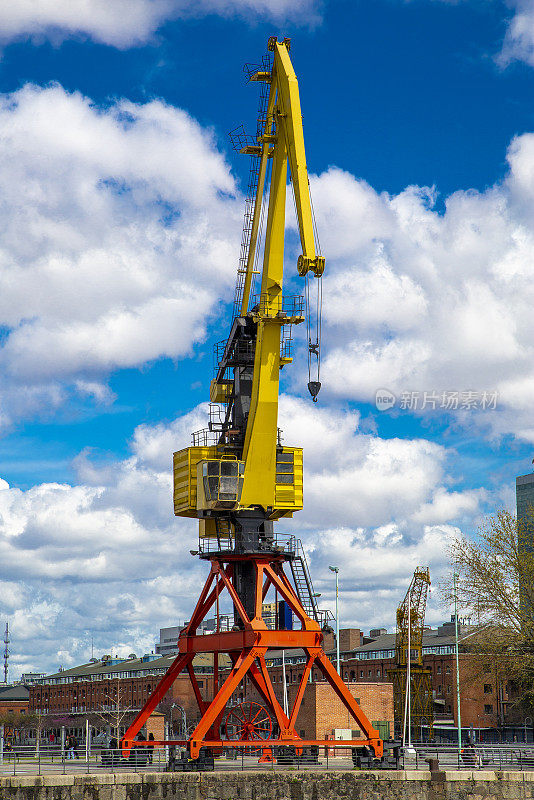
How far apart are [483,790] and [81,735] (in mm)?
72343

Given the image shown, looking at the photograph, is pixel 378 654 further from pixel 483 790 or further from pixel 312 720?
pixel 483 790

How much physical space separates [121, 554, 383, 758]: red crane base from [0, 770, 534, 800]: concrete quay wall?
1.31m

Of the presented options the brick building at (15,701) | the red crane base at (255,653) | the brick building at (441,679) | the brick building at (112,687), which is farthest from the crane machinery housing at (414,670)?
the brick building at (15,701)

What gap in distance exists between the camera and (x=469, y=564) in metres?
45.2

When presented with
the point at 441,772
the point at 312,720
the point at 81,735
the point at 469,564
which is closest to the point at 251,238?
the point at 469,564

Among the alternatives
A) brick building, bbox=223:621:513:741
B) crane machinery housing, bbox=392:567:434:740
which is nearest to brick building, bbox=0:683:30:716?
brick building, bbox=223:621:513:741

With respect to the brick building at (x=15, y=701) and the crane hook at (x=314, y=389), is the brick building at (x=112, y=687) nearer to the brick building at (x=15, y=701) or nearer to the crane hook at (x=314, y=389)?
the brick building at (x=15, y=701)

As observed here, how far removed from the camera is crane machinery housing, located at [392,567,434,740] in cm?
7838

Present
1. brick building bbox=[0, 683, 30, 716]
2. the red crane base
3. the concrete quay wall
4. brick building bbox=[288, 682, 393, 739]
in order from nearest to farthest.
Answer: the concrete quay wall → the red crane base → brick building bbox=[288, 682, 393, 739] → brick building bbox=[0, 683, 30, 716]

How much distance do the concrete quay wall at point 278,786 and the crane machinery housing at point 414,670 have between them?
3955 centimetres

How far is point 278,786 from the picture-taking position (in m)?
35.5

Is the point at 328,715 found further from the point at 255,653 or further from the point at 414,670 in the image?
the point at 255,653

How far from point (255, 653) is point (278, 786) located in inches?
183

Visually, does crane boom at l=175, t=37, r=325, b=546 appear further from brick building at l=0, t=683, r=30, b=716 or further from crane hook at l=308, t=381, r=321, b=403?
brick building at l=0, t=683, r=30, b=716
